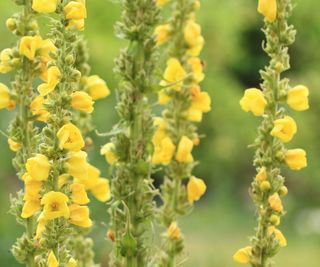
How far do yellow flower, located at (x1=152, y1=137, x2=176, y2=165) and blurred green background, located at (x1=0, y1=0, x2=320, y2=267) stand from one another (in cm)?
259

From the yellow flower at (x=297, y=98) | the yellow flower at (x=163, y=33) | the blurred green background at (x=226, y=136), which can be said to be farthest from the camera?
the blurred green background at (x=226, y=136)

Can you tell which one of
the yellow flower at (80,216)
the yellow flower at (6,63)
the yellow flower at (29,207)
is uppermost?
the yellow flower at (6,63)

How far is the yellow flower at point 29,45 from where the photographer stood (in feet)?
4.78

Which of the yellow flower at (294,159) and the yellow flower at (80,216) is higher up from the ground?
the yellow flower at (294,159)

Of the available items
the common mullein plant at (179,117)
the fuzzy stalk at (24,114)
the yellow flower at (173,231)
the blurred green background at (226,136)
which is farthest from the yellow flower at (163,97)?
the blurred green background at (226,136)

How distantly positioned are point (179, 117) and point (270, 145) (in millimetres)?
288

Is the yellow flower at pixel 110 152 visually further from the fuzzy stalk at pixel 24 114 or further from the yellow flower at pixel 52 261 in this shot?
the yellow flower at pixel 52 261

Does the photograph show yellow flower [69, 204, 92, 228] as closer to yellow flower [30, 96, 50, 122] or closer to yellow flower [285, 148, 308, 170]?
yellow flower [30, 96, 50, 122]

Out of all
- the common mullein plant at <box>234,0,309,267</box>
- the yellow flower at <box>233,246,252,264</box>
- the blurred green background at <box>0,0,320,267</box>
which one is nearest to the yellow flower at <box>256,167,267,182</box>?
the common mullein plant at <box>234,0,309,267</box>

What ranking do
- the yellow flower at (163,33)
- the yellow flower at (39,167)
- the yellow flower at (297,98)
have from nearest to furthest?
the yellow flower at (39,167), the yellow flower at (297,98), the yellow flower at (163,33)

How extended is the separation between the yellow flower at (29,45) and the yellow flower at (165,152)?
1.18 feet

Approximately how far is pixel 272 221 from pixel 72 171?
1.15 ft

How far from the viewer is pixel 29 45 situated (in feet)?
4.81

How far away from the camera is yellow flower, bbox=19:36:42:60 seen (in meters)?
1.46
